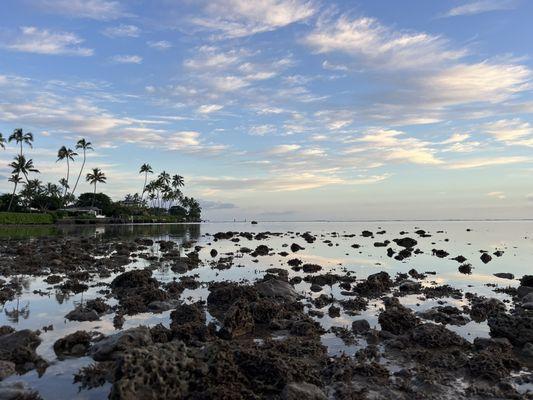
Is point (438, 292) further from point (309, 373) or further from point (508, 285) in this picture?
point (309, 373)

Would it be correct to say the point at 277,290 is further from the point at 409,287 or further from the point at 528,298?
the point at 528,298

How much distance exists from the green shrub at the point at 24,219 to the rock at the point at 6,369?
104 meters

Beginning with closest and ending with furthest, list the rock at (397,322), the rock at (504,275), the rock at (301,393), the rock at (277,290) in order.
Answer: the rock at (301,393) → the rock at (397,322) → the rock at (277,290) → the rock at (504,275)

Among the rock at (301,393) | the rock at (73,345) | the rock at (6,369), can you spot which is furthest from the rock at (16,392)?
the rock at (301,393)

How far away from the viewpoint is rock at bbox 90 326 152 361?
39.0ft

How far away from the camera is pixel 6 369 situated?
10.7 metres

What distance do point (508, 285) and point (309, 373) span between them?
21.5 metres

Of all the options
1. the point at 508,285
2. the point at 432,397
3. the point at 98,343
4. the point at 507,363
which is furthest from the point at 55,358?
the point at 508,285

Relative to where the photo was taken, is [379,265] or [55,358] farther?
[379,265]

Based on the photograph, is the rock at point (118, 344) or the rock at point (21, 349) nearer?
the rock at point (21, 349)

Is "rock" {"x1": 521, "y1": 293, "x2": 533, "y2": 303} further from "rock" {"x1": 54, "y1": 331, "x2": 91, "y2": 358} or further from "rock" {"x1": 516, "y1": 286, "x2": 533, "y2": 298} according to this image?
"rock" {"x1": 54, "y1": 331, "x2": 91, "y2": 358}

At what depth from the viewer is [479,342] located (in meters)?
13.8

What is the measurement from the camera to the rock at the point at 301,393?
29.7 feet

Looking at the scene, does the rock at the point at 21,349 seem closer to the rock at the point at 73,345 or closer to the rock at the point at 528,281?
the rock at the point at 73,345
